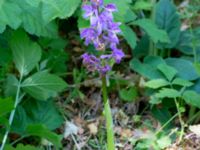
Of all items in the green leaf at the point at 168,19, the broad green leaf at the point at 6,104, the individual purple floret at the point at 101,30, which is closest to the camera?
the individual purple floret at the point at 101,30

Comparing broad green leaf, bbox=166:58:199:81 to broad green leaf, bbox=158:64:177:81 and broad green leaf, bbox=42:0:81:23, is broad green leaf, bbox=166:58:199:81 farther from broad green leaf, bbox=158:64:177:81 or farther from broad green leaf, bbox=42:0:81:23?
broad green leaf, bbox=42:0:81:23

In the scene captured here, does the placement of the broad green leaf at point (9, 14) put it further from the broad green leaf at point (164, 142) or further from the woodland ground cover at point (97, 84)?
the broad green leaf at point (164, 142)

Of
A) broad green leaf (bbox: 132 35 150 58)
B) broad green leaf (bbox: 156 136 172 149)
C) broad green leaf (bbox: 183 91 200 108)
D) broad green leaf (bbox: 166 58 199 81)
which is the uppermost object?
broad green leaf (bbox: 132 35 150 58)

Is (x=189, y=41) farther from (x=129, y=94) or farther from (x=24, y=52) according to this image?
(x=24, y=52)

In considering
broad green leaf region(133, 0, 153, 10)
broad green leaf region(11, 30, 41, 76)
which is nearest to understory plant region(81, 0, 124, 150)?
broad green leaf region(11, 30, 41, 76)

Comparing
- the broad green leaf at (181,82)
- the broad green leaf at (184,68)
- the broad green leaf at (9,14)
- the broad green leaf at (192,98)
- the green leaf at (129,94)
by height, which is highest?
the broad green leaf at (9,14)

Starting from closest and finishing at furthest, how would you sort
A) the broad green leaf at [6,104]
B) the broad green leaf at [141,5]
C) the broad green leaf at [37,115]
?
the broad green leaf at [6,104] → the broad green leaf at [37,115] → the broad green leaf at [141,5]

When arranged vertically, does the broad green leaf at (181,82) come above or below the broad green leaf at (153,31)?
below

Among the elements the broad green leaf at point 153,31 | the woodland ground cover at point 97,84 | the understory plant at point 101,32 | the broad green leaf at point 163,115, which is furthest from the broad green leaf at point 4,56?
the broad green leaf at point 163,115
